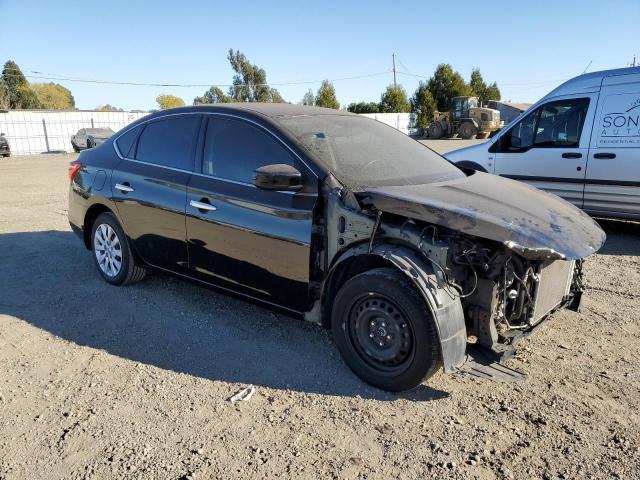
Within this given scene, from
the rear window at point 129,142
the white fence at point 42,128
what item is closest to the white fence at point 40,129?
the white fence at point 42,128

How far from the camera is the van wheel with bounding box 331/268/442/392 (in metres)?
3.04

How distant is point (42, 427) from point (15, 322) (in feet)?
5.99

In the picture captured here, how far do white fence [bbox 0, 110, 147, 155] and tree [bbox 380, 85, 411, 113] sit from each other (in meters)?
32.7

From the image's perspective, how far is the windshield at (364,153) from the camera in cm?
364

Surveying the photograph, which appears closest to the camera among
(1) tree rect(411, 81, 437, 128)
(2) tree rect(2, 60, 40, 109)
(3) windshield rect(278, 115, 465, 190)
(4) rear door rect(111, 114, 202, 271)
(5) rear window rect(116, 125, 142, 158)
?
(3) windshield rect(278, 115, 465, 190)

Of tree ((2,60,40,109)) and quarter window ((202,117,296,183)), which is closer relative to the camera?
quarter window ((202,117,296,183))

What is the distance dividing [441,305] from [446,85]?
57037 mm

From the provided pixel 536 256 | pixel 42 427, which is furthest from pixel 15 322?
pixel 536 256

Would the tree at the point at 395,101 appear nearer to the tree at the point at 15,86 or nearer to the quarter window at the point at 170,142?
the tree at the point at 15,86

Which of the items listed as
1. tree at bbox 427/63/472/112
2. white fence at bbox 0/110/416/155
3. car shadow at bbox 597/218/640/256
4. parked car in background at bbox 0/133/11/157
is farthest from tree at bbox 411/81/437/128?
car shadow at bbox 597/218/640/256

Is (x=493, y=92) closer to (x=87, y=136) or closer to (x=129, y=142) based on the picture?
(x=87, y=136)

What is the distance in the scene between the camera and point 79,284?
5312mm

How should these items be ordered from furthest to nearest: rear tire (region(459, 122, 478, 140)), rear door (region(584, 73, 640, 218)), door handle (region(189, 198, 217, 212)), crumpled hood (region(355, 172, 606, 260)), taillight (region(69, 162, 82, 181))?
rear tire (region(459, 122, 478, 140)) < rear door (region(584, 73, 640, 218)) < taillight (region(69, 162, 82, 181)) < door handle (region(189, 198, 217, 212)) < crumpled hood (region(355, 172, 606, 260))

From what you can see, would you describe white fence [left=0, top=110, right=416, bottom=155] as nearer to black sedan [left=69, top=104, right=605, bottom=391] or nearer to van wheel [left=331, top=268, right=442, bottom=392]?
black sedan [left=69, top=104, right=605, bottom=391]
